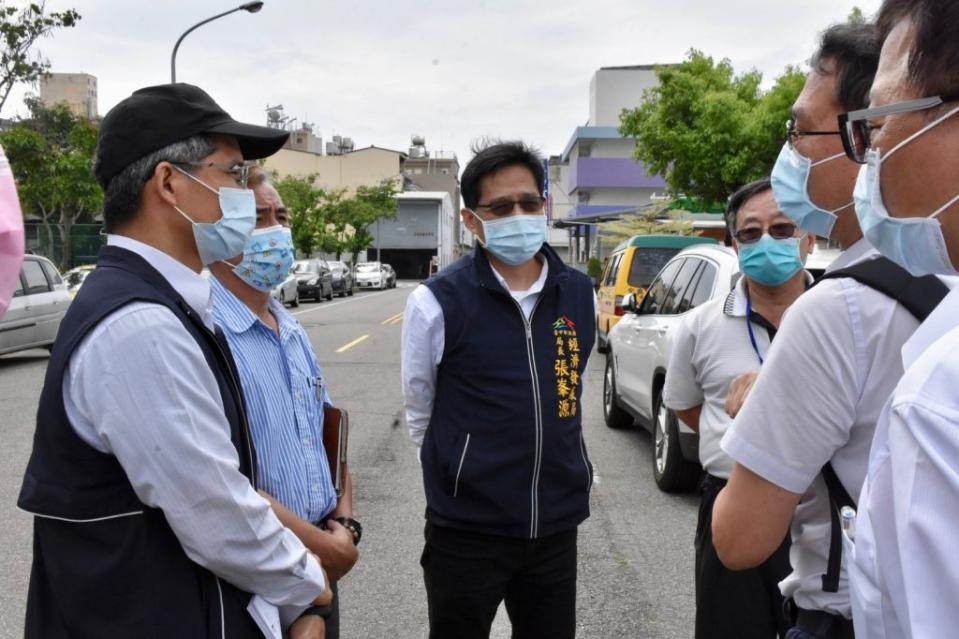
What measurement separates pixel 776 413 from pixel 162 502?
1.19 m

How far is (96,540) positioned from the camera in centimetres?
162

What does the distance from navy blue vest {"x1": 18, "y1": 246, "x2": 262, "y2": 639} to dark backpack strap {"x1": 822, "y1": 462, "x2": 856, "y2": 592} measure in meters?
1.26

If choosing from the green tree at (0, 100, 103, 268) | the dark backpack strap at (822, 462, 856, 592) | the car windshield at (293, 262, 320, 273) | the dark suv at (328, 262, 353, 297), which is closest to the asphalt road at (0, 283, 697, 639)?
the dark backpack strap at (822, 462, 856, 592)

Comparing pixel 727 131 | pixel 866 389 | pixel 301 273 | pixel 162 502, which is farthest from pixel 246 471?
pixel 301 273

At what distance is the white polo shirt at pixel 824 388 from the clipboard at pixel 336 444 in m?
1.33

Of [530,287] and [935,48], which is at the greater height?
[935,48]

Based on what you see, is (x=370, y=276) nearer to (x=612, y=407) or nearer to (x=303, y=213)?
A: (x=303, y=213)

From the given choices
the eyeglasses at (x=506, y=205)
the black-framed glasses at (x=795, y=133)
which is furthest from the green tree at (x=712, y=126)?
the black-framed glasses at (x=795, y=133)

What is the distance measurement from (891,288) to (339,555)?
60.6 inches

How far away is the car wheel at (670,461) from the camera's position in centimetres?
605

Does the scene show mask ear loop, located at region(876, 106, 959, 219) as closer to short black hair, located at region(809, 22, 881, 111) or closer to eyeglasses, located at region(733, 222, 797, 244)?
short black hair, located at region(809, 22, 881, 111)

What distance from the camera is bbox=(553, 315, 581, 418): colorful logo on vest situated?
2.80 metres

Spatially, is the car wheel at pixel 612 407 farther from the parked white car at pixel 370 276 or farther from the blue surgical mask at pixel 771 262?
the parked white car at pixel 370 276

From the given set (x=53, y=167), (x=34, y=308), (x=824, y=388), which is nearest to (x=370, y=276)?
(x=53, y=167)
